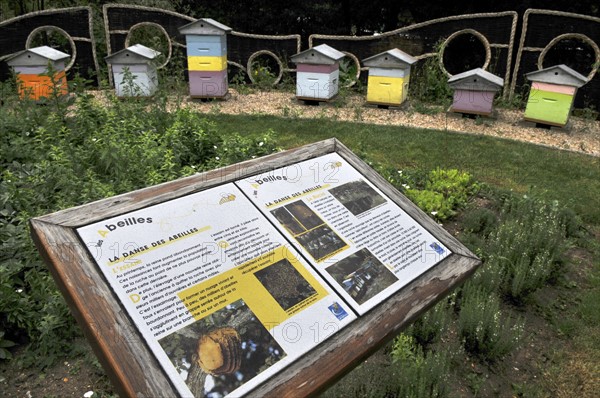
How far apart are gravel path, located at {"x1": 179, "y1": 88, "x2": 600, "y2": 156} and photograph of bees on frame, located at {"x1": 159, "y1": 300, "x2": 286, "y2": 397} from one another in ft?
20.1

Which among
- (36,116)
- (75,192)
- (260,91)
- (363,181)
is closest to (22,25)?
(260,91)

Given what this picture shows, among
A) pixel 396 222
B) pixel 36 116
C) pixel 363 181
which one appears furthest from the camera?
pixel 36 116

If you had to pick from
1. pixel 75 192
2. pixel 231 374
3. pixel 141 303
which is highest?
pixel 141 303

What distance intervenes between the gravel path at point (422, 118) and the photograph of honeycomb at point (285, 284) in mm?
5841

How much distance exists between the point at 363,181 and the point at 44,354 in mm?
1958

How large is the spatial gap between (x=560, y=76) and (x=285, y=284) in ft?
21.3

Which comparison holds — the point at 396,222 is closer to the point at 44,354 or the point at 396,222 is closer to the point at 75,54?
the point at 44,354

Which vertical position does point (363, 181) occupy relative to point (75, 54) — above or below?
above

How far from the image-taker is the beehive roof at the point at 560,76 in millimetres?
6539

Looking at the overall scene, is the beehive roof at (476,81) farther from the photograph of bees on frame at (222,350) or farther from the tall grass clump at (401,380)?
the photograph of bees on frame at (222,350)

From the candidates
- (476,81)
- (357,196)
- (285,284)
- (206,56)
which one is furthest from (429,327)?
(206,56)

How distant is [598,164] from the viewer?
5867mm

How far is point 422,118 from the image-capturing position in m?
7.61

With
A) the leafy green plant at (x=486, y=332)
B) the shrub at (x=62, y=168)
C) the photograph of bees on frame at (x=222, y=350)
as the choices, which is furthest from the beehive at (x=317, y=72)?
the photograph of bees on frame at (x=222, y=350)
